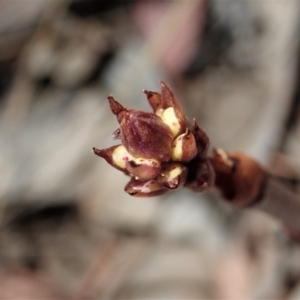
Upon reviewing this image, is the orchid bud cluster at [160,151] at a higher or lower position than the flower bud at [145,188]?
higher

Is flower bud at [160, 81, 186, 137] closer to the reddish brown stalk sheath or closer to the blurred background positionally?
the reddish brown stalk sheath

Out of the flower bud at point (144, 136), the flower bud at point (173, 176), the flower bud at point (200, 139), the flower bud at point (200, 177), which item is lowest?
the flower bud at point (200, 177)

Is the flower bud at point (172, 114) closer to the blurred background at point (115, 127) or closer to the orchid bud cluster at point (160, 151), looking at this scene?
the orchid bud cluster at point (160, 151)

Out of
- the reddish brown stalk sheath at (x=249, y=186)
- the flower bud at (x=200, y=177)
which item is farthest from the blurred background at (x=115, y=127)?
the flower bud at (x=200, y=177)

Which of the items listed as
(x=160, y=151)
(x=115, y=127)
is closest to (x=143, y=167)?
(x=160, y=151)

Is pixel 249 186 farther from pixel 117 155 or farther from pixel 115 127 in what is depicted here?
pixel 115 127

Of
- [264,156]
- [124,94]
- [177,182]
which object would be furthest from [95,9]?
[177,182]

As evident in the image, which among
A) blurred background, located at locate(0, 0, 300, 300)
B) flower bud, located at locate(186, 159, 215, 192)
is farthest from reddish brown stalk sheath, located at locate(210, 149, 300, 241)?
blurred background, located at locate(0, 0, 300, 300)

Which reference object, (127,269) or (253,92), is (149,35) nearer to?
(253,92)
